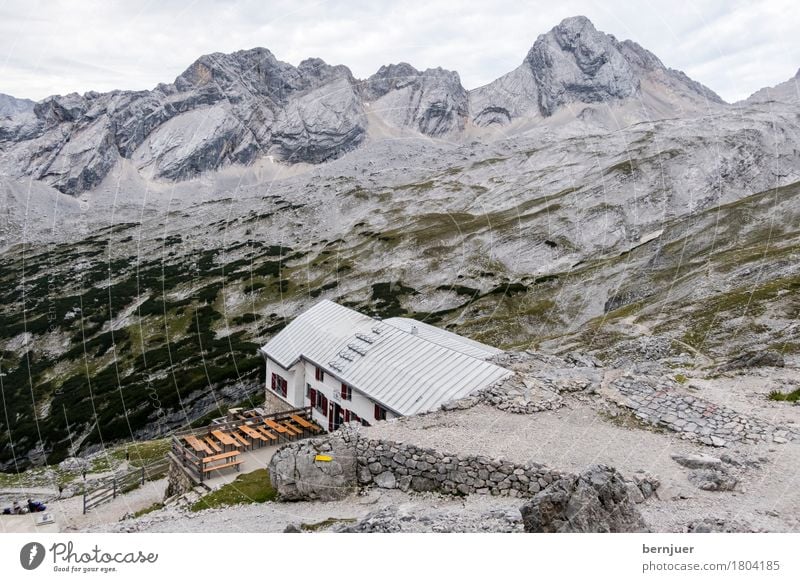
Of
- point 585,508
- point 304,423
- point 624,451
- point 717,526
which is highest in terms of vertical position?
point 585,508

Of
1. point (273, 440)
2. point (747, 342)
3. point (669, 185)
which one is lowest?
point (273, 440)

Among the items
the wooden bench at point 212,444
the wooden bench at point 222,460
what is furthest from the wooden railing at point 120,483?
the wooden bench at point 222,460

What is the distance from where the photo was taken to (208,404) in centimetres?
5803

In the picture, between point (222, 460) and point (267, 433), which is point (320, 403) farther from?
point (222, 460)

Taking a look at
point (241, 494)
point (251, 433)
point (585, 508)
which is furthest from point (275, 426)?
point (585, 508)

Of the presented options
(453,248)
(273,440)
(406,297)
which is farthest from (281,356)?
(453,248)

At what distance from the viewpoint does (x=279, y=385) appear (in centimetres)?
3941

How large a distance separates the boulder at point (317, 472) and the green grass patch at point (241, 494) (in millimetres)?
1578

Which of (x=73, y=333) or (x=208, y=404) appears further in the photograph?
(x=73, y=333)

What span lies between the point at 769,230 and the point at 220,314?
280 feet

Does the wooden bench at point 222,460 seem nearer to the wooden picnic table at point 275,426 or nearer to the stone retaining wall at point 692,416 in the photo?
the wooden picnic table at point 275,426

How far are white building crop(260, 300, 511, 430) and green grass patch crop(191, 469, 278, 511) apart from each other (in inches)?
264

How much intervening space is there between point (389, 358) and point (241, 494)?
35.6 feet
